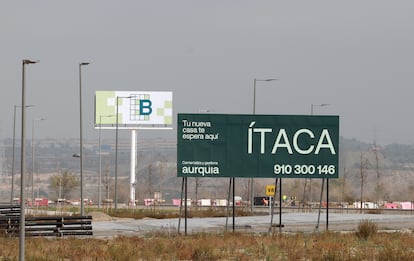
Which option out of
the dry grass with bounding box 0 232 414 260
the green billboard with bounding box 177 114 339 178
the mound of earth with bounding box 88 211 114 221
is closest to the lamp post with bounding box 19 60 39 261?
the dry grass with bounding box 0 232 414 260

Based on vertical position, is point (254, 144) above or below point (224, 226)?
above

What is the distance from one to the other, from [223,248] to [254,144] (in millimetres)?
8446

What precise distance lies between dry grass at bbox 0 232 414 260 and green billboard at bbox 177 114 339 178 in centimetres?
331

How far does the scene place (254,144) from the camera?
3691 cm

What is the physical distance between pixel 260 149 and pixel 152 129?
7135cm

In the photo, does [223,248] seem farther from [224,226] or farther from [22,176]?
[224,226]

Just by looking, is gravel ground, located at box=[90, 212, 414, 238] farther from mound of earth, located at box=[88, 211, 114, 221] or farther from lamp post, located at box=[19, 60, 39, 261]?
lamp post, located at box=[19, 60, 39, 261]

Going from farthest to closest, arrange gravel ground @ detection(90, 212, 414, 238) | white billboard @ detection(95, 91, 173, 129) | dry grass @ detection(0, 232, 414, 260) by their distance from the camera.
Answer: white billboard @ detection(95, 91, 173, 129), gravel ground @ detection(90, 212, 414, 238), dry grass @ detection(0, 232, 414, 260)

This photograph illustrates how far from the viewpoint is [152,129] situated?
108 metres

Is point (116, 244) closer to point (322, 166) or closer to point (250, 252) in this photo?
point (250, 252)

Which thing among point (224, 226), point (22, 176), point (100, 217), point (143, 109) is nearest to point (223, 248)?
point (22, 176)

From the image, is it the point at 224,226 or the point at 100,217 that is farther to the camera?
the point at 100,217

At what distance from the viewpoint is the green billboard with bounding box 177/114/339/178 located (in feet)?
120

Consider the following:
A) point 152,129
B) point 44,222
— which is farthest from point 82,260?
point 152,129
